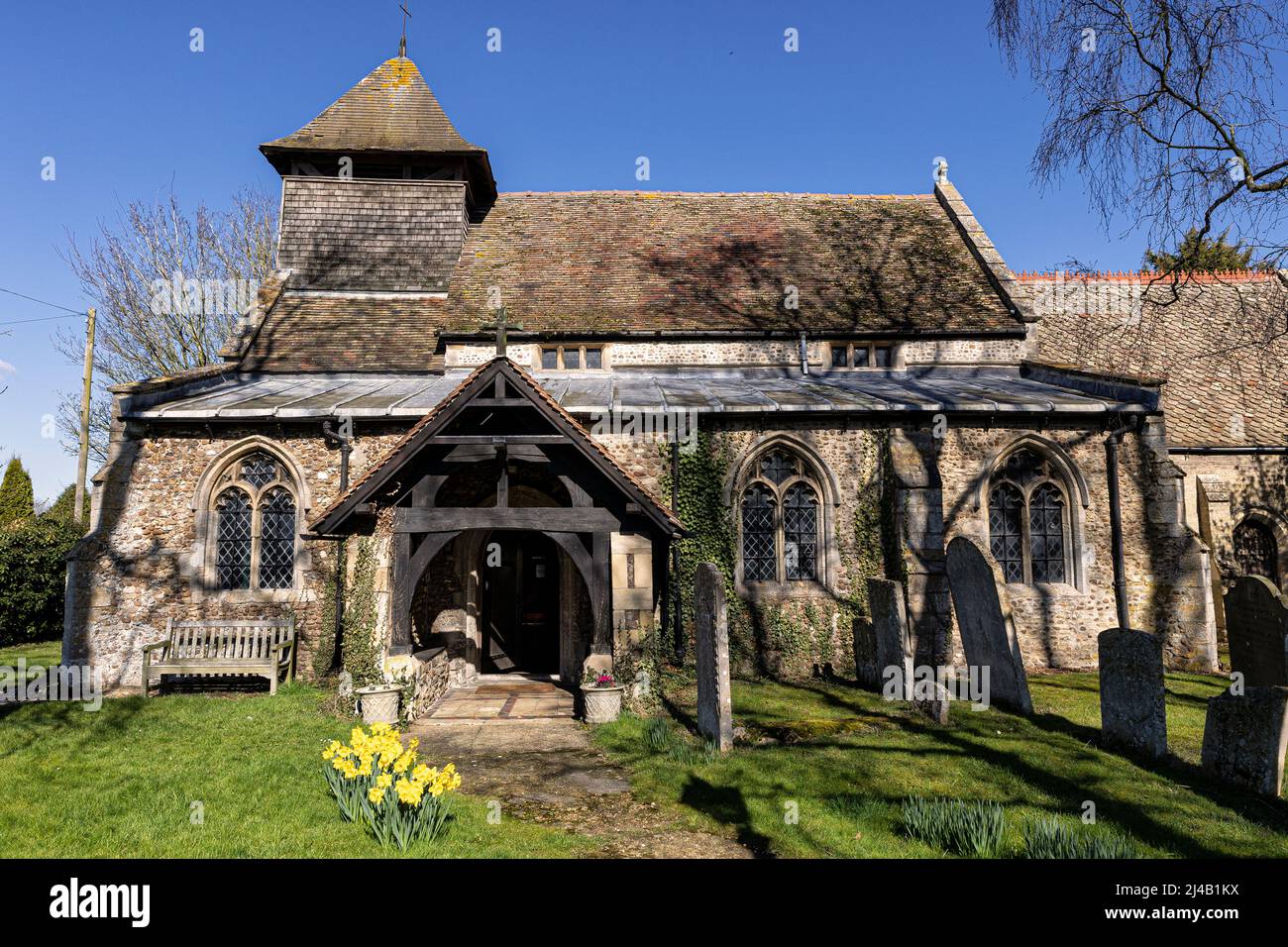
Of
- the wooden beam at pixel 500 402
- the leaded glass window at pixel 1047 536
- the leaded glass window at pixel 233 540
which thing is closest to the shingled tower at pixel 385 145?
the leaded glass window at pixel 233 540

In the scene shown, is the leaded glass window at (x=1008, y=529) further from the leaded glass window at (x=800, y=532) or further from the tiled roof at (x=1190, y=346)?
the tiled roof at (x=1190, y=346)

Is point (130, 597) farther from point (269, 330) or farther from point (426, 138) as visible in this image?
point (426, 138)

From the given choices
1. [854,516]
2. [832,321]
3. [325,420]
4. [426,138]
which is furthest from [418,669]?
[426,138]

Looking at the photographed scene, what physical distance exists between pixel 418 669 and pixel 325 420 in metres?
4.61

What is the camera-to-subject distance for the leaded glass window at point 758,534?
468 inches

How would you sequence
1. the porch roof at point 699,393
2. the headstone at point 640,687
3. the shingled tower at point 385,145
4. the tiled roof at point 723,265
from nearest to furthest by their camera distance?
the headstone at point 640,687, the porch roof at point 699,393, the tiled roof at point 723,265, the shingled tower at point 385,145

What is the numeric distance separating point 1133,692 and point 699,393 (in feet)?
26.1

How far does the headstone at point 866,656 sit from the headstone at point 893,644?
24 cm

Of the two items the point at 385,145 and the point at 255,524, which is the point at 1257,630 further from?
the point at 385,145

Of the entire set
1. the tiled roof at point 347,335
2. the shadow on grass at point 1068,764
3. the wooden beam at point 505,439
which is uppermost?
the tiled roof at point 347,335

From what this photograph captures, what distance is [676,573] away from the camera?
37.2 ft

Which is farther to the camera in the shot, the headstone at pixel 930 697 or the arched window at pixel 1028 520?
the arched window at pixel 1028 520

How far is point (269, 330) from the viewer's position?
48.0 feet

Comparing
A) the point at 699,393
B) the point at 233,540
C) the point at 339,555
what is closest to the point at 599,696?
the point at 339,555
